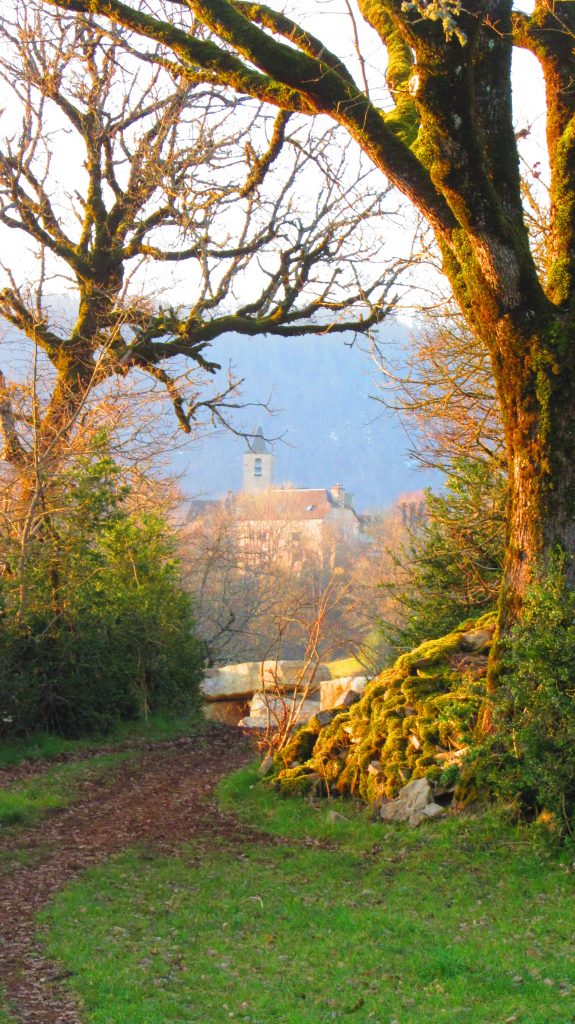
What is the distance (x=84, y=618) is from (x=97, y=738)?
192 cm

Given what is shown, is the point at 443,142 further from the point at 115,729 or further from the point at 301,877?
the point at 115,729

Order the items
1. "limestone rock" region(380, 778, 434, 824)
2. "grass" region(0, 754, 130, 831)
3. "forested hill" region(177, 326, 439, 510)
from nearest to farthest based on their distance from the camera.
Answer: "limestone rock" region(380, 778, 434, 824), "grass" region(0, 754, 130, 831), "forested hill" region(177, 326, 439, 510)

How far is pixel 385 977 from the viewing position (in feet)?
16.5

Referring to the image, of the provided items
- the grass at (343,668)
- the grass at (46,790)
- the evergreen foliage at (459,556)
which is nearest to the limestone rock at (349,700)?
the evergreen foliage at (459,556)

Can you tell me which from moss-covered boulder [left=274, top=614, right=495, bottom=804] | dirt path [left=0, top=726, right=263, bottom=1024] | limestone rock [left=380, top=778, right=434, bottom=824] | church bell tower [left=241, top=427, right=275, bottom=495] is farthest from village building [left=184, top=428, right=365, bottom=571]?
limestone rock [left=380, top=778, right=434, bottom=824]

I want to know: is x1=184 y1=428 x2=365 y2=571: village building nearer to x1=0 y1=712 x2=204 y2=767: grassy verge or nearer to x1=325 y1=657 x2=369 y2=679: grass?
x1=325 y1=657 x2=369 y2=679: grass

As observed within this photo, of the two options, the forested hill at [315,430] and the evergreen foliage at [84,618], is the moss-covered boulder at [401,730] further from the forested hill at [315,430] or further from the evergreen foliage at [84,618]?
the forested hill at [315,430]

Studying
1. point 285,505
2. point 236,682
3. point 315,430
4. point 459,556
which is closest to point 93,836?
point 459,556

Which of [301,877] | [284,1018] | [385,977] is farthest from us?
[301,877]

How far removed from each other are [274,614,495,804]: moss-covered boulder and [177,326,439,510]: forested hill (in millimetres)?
113068

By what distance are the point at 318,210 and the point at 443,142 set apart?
34.3 ft

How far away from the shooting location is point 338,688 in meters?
16.4

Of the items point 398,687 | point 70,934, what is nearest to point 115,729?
point 398,687

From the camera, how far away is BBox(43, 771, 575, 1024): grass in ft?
15.2
